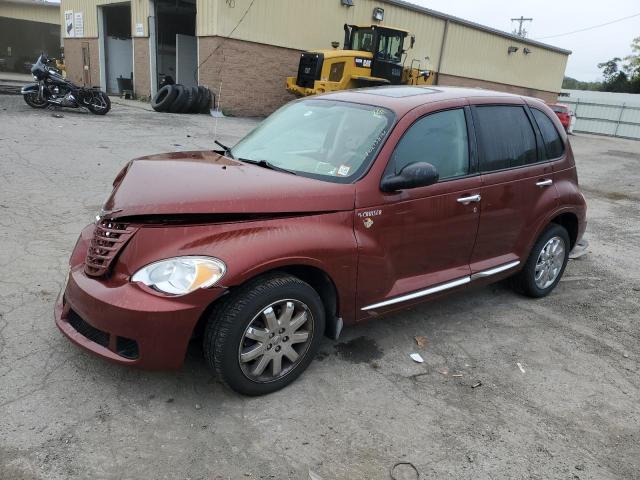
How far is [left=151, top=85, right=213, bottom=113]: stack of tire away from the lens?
17.3 m

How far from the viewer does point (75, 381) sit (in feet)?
10.1

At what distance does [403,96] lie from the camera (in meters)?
3.84

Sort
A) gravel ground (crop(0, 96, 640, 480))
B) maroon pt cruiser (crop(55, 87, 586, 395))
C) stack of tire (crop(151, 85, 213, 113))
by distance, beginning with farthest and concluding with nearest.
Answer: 1. stack of tire (crop(151, 85, 213, 113))
2. maroon pt cruiser (crop(55, 87, 586, 395))
3. gravel ground (crop(0, 96, 640, 480))

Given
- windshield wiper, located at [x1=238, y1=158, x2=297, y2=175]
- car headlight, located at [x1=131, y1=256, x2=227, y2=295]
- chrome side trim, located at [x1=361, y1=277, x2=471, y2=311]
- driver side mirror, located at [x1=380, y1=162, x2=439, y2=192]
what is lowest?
chrome side trim, located at [x1=361, y1=277, x2=471, y2=311]

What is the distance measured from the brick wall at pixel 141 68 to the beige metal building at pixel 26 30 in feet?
65.7

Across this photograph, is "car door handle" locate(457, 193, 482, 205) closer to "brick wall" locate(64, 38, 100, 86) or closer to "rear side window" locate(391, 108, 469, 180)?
"rear side window" locate(391, 108, 469, 180)

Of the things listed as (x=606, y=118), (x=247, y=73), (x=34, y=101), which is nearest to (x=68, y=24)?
(x=247, y=73)

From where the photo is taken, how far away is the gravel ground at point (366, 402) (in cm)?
262

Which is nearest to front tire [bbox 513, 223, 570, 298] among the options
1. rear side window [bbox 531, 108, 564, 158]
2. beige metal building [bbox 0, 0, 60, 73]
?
rear side window [bbox 531, 108, 564, 158]

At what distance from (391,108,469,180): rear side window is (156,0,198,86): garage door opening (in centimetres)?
1919

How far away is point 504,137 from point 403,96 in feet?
3.27

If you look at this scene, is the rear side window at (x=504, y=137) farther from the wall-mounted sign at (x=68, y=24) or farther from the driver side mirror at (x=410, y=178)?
the wall-mounted sign at (x=68, y=24)

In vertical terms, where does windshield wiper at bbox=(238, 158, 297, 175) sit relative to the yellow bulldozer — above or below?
below

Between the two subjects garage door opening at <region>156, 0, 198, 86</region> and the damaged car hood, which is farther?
garage door opening at <region>156, 0, 198, 86</region>
